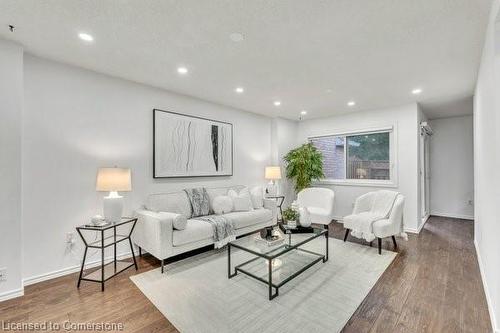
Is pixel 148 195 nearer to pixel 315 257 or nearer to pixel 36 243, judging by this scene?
pixel 36 243

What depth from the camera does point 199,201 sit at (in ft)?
12.6

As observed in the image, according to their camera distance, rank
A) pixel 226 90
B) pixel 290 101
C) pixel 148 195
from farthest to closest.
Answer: pixel 290 101
pixel 226 90
pixel 148 195

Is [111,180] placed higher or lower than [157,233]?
higher

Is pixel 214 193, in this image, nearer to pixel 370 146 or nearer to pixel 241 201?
pixel 241 201

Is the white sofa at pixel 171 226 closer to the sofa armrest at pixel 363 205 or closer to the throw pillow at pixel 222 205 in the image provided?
the throw pillow at pixel 222 205

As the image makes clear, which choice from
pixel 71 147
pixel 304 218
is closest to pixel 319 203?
pixel 304 218

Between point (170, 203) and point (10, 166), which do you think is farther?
point (170, 203)

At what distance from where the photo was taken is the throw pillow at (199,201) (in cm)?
375

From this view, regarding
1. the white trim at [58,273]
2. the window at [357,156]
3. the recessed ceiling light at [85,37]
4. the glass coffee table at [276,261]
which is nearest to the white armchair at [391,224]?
the glass coffee table at [276,261]

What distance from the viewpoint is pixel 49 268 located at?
272cm

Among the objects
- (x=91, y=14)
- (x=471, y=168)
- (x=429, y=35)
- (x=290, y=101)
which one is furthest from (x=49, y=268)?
(x=471, y=168)

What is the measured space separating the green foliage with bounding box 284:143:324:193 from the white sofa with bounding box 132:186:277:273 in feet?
5.11

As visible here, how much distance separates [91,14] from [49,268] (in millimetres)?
2668

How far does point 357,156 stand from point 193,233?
13.3 ft
